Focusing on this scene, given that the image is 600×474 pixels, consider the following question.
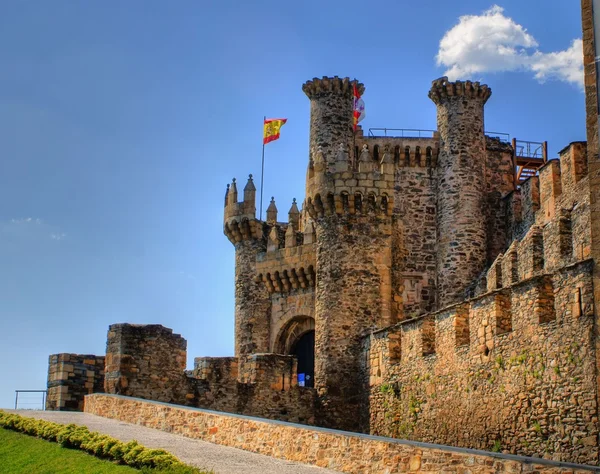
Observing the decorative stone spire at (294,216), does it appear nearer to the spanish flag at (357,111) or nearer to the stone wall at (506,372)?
the spanish flag at (357,111)

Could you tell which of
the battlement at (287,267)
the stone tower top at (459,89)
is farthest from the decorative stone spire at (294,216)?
the stone tower top at (459,89)

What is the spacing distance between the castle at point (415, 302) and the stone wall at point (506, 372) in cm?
4

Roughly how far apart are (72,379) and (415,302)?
12.5m

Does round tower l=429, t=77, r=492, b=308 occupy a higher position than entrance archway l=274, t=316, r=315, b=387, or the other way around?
round tower l=429, t=77, r=492, b=308

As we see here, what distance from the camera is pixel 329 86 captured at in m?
41.8

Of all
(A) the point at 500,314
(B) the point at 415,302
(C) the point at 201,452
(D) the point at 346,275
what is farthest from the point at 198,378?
(C) the point at 201,452

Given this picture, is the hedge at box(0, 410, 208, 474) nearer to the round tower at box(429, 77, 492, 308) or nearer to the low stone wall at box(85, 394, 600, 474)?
the low stone wall at box(85, 394, 600, 474)

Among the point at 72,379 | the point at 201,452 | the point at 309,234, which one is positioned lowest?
the point at 201,452

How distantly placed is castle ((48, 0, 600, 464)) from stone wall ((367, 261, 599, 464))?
4cm

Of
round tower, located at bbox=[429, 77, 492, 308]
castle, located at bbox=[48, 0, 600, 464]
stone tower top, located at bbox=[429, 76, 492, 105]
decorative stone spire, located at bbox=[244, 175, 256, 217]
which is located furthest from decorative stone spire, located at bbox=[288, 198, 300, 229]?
stone tower top, located at bbox=[429, 76, 492, 105]

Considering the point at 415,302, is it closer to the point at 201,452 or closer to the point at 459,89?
the point at 459,89

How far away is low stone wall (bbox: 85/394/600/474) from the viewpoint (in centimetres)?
1616

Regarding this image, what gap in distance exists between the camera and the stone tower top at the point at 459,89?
1618 inches

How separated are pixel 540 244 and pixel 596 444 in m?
13.0
